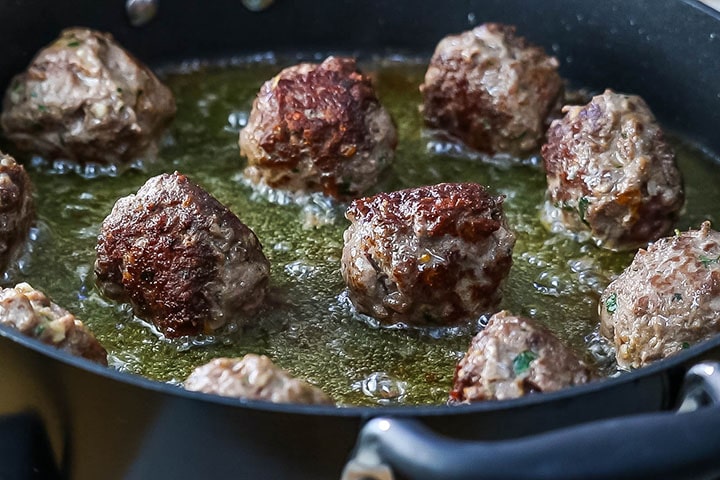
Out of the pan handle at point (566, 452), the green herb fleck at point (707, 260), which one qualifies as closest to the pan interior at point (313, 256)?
the green herb fleck at point (707, 260)

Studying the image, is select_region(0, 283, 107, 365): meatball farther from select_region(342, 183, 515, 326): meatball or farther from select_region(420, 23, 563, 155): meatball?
select_region(420, 23, 563, 155): meatball

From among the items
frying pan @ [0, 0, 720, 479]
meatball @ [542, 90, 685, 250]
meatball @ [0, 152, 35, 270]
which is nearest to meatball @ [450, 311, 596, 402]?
frying pan @ [0, 0, 720, 479]

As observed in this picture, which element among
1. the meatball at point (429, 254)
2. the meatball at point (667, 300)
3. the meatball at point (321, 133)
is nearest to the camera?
the meatball at point (667, 300)

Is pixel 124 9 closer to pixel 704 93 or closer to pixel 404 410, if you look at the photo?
pixel 704 93

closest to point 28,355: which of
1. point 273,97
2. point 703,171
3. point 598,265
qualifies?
point 273,97

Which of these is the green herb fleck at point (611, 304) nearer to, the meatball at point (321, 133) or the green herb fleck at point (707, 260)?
the green herb fleck at point (707, 260)

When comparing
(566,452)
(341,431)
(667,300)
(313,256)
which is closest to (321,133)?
(313,256)
